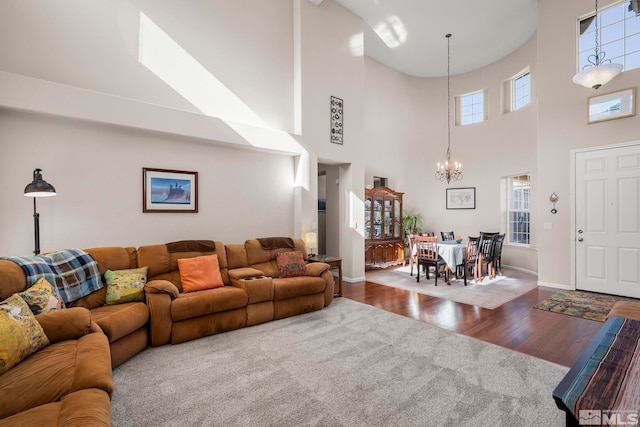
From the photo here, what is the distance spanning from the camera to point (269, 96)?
4.96 m

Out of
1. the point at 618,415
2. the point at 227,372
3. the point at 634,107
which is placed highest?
the point at 634,107

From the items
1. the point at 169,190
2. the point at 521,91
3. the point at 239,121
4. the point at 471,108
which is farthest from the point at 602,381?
the point at 471,108

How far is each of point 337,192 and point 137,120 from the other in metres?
4.00

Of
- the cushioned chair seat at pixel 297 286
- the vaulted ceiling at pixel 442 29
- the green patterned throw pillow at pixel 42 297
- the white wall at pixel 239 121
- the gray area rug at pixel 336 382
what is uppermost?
the vaulted ceiling at pixel 442 29

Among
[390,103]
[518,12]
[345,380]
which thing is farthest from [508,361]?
[390,103]

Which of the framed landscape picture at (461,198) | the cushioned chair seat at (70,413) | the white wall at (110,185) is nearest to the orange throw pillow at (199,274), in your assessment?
the white wall at (110,185)

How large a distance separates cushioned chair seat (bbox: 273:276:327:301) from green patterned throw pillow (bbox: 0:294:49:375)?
7.22 ft

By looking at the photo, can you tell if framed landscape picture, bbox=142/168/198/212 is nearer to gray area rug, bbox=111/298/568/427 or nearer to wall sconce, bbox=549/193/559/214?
gray area rug, bbox=111/298/568/427

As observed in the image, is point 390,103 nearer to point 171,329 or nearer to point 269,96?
point 269,96

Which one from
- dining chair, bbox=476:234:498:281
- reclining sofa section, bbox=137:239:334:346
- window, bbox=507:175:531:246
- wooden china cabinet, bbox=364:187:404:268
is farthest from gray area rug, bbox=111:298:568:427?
window, bbox=507:175:531:246

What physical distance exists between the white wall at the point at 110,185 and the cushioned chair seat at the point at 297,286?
124 centimetres

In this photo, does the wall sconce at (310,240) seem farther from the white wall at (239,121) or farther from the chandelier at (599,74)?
the chandelier at (599,74)

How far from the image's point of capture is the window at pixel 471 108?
7912 mm

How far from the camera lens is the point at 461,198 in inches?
317
